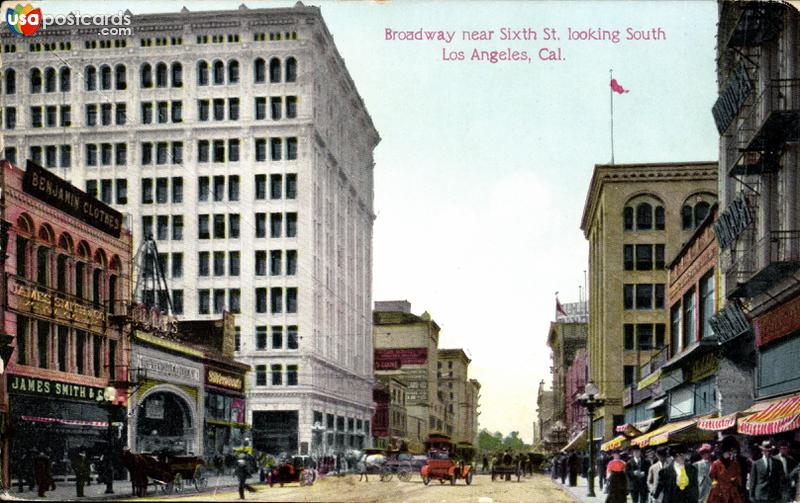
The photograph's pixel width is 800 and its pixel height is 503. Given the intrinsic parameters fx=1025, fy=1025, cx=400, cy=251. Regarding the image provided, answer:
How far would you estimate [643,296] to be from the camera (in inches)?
2393

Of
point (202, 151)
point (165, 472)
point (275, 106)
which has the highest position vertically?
point (275, 106)

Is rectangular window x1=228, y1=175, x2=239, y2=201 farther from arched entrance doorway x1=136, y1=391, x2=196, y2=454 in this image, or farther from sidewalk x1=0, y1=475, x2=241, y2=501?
sidewalk x1=0, y1=475, x2=241, y2=501

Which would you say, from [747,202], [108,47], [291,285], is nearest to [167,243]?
[291,285]

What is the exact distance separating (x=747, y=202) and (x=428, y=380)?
1411 centimetres

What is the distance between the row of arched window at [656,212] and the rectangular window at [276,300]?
59.9ft

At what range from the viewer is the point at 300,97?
33062mm

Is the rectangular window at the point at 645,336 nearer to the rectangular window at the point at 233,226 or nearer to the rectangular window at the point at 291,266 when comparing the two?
the rectangular window at the point at 291,266

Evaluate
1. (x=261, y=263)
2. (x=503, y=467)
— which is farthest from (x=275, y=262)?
(x=503, y=467)

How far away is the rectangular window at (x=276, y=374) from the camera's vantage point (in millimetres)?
34312

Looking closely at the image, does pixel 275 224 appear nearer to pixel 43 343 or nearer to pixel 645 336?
pixel 43 343

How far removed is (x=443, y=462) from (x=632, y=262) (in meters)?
22.3

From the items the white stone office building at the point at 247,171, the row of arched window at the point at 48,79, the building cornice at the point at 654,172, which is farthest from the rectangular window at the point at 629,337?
the row of arched window at the point at 48,79

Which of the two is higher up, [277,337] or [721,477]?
[277,337]

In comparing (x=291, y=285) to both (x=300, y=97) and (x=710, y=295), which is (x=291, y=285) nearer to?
(x=300, y=97)
